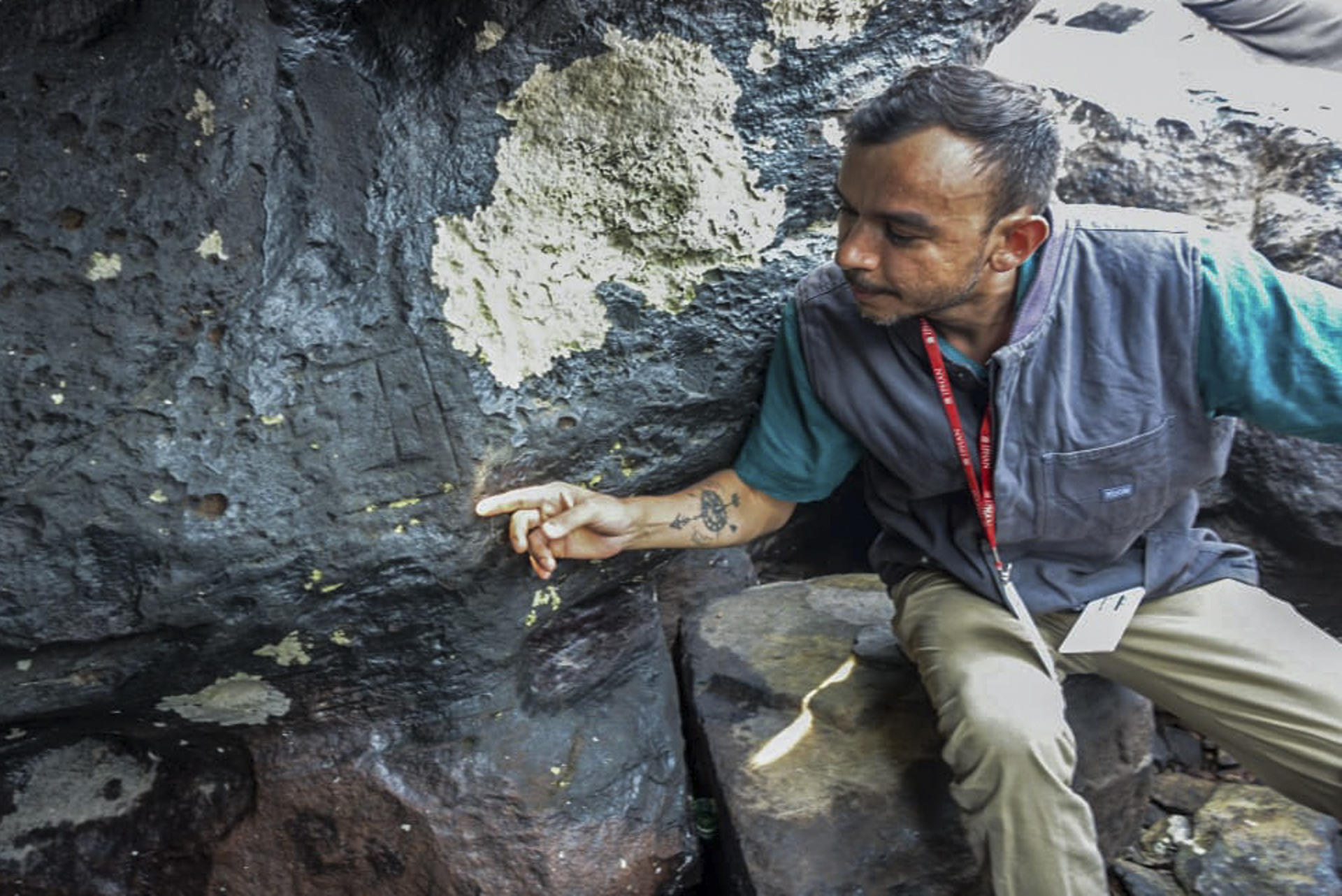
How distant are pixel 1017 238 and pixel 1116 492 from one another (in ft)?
1.72

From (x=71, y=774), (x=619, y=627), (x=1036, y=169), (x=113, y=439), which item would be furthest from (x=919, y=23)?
(x=71, y=774)

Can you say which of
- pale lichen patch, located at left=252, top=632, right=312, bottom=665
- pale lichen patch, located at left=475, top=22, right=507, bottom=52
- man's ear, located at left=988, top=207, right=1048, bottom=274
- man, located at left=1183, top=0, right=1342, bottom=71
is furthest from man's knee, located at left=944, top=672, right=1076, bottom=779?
man, located at left=1183, top=0, right=1342, bottom=71

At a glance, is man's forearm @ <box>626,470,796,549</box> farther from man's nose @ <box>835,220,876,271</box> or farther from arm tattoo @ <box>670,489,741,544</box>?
man's nose @ <box>835,220,876,271</box>

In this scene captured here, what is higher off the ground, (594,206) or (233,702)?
(594,206)

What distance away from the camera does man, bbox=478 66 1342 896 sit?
1.80m

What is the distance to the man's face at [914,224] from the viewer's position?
172 cm

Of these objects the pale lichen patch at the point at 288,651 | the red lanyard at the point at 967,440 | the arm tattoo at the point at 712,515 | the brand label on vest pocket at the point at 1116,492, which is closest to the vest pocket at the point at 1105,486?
the brand label on vest pocket at the point at 1116,492

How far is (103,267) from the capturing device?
1.62m

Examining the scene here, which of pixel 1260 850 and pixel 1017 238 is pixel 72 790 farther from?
pixel 1260 850

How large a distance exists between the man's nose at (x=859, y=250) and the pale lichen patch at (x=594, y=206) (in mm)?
323

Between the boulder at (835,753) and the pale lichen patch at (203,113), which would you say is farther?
the boulder at (835,753)

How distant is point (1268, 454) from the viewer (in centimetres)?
285

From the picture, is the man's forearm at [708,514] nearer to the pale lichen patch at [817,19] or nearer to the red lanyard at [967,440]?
the red lanyard at [967,440]

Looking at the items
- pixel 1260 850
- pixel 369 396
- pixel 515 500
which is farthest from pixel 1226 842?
pixel 369 396
